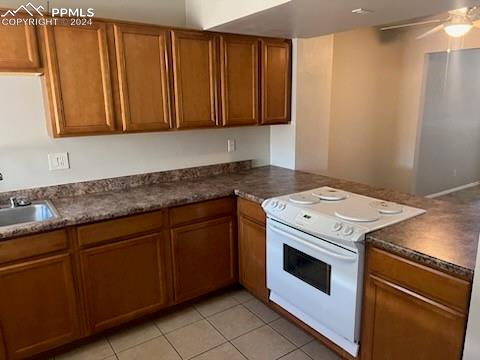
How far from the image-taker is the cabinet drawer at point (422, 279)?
4.34 feet

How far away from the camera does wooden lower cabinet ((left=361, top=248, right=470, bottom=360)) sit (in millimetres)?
1356

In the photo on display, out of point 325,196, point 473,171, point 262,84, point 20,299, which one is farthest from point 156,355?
point 473,171

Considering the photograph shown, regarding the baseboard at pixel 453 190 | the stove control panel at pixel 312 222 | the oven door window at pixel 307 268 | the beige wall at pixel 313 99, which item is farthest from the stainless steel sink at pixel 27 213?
the baseboard at pixel 453 190

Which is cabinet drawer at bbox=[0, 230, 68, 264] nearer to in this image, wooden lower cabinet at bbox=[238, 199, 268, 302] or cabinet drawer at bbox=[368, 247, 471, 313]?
wooden lower cabinet at bbox=[238, 199, 268, 302]

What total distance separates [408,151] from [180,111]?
3340mm

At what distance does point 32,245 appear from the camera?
185cm

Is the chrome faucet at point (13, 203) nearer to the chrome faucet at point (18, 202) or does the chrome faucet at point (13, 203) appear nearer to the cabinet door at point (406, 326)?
the chrome faucet at point (18, 202)

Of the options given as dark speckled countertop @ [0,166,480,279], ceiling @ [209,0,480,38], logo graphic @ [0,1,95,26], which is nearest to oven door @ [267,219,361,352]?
dark speckled countertop @ [0,166,480,279]

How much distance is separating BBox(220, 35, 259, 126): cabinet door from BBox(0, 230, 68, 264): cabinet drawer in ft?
4.55

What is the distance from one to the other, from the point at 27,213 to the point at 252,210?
1.45 m

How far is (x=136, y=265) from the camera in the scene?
222cm

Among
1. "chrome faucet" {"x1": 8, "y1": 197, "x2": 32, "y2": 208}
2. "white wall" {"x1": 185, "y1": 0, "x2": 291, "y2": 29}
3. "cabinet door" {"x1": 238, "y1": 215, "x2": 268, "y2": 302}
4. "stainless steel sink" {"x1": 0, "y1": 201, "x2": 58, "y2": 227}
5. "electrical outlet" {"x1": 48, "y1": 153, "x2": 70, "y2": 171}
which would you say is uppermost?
"white wall" {"x1": 185, "y1": 0, "x2": 291, "y2": 29}

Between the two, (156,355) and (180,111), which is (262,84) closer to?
(180,111)

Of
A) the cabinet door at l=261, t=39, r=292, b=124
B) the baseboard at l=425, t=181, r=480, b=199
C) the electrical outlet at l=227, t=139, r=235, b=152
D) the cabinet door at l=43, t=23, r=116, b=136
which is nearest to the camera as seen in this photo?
the cabinet door at l=43, t=23, r=116, b=136
